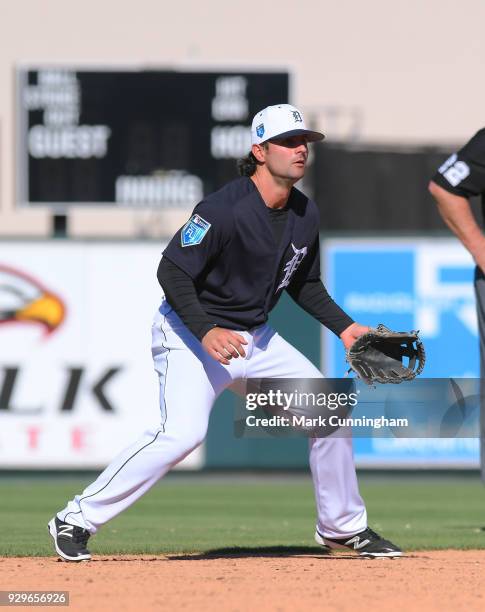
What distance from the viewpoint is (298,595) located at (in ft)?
17.9

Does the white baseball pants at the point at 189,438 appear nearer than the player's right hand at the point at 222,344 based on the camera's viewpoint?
No

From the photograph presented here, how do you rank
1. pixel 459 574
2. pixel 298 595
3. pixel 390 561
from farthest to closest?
pixel 390 561 < pixel 459 574 < pixel 298 595

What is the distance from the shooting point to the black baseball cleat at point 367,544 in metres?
6.58

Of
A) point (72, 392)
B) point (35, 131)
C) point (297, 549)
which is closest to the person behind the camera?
point (297, 549)

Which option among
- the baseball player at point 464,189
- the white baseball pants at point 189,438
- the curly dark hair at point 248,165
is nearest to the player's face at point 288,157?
the curly dark hair at point 248,165

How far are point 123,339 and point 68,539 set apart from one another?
7.27 m

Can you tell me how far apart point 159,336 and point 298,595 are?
54.5 inches

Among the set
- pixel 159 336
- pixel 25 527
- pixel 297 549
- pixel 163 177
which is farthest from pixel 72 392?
pixel 159 336

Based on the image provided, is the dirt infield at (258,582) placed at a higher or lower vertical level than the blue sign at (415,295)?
lower

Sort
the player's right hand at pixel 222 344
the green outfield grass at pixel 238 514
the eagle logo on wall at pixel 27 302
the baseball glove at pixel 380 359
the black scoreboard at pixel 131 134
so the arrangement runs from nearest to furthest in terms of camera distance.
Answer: the player's right hand at pixel 222 344
the baseball glove at pixel 380 359
the green outfield grass at pixel 238 514
the eagle logo on wall at pixel 27 302
the black scoreboard at pixel 131 134

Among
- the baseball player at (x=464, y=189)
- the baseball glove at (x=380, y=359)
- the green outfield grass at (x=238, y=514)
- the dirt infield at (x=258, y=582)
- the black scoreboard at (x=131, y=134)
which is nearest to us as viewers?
the dirt infield at (x=258, y=582)

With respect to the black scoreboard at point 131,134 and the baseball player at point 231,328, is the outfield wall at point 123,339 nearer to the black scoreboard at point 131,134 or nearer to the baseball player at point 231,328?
the black scoreboard at point 131,134

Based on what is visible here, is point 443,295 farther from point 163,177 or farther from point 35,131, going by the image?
point 35,131

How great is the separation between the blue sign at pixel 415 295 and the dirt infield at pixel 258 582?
258 inches
